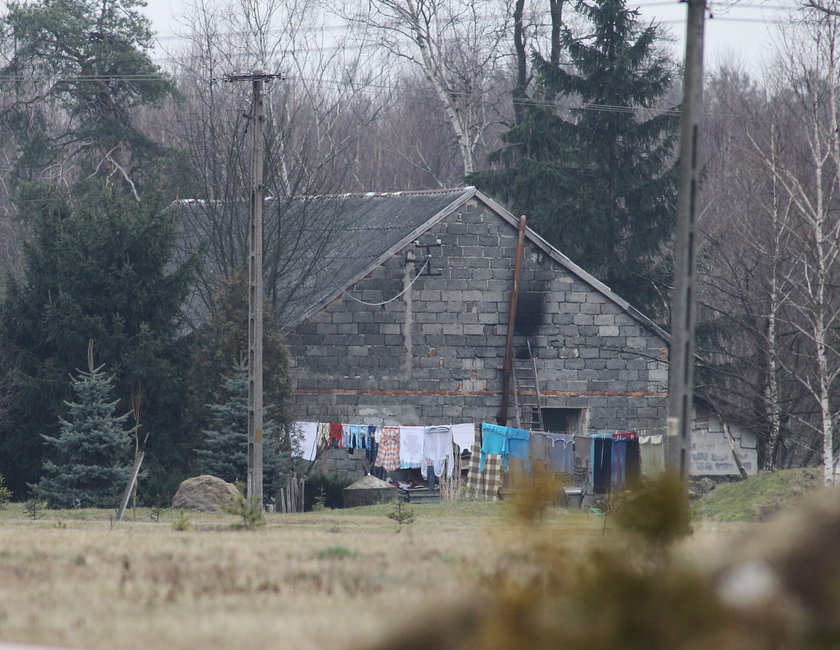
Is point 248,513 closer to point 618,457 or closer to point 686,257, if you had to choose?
point 686,257

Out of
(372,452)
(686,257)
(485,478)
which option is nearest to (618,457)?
(485,478)

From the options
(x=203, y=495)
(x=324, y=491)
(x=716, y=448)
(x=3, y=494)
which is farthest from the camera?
(x=716, y=448)

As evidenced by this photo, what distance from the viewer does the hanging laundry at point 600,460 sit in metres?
30.2

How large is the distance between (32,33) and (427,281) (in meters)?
23.2

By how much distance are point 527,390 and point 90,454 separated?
11.1 metres

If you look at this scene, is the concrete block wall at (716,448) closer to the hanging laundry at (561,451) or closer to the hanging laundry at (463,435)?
the hanging laundry at (561,451)

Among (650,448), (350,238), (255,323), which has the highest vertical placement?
(350,238)

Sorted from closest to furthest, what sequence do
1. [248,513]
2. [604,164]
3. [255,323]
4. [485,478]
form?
[248,513], [255,323], [485,478], [604,164]

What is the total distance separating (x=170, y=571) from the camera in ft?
33.7

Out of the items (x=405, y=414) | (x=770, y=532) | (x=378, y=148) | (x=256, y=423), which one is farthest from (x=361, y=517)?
(x=378, y=148)

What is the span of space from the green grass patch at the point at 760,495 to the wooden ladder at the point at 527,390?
8.02 metres

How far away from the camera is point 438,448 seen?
1212 inches

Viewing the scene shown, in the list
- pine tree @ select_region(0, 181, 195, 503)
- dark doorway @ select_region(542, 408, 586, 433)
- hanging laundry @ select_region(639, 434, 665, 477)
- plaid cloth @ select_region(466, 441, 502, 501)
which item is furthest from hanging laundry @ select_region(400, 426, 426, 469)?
hanging laundry @ select_region(639, 434, 665, 477)

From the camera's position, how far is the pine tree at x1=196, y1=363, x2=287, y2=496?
90.7ft
